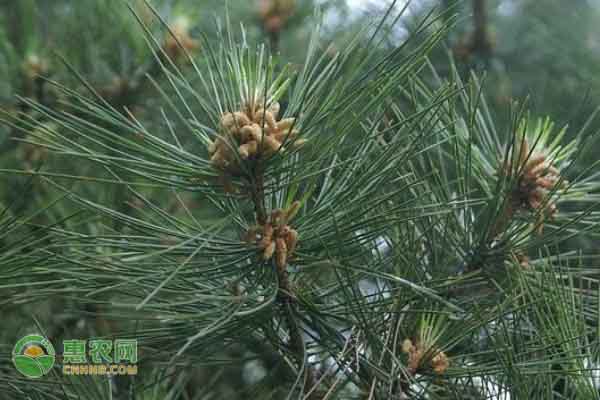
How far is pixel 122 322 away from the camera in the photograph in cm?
128

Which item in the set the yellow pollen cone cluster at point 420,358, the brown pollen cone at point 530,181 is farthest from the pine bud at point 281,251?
the brown pollen cone at point 530,181

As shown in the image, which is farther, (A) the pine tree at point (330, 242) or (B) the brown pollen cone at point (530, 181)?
(B) the brown pollen cone at point (530, 181)

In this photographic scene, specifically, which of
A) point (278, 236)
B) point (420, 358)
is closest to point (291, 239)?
point (278, 236)

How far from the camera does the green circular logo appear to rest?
2.43 ft

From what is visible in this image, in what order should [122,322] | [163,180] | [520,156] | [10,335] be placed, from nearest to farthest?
[163,180] → [520,156] → [10,335] → [122,322]

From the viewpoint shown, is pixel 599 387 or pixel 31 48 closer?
pixel 599 387

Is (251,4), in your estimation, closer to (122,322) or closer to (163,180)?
(122,322)

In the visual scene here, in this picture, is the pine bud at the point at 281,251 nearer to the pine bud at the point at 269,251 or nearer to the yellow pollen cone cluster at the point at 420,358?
the pine bud at the point at 269,251

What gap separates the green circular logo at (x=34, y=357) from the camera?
739 millimetres

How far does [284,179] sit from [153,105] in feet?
2.60

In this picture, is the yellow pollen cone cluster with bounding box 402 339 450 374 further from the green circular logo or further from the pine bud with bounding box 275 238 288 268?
the green circular logo

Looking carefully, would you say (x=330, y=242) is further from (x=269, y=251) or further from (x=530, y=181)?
(x=530, y=181)

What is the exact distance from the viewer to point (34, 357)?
74 cm

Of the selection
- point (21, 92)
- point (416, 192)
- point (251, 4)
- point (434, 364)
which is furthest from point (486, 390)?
point (251, 4)
